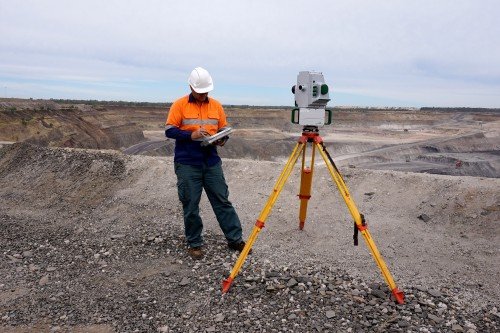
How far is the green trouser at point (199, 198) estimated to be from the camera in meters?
4.81

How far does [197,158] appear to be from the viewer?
15.7 ft

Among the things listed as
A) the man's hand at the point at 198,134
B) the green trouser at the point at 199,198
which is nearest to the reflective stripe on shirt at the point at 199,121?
the man's hand at the point at 198,134

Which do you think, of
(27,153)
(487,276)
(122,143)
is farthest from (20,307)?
(122,143)

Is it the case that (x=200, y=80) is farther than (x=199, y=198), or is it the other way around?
(x=199, y=198)

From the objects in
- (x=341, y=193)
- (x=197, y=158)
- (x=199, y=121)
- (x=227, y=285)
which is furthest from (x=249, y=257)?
(x=199, y=121)

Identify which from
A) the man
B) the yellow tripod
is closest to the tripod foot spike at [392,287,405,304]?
the yellow tripod

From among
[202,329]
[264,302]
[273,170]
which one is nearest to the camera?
[202,329]

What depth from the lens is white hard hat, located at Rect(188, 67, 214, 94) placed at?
4617 millimetres

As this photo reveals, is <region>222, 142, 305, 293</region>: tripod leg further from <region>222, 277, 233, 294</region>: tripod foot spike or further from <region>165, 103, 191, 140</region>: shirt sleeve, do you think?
<region>165, 103, 191, 140</region>: shirt sleeve

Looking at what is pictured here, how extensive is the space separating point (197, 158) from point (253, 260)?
4.41 ft

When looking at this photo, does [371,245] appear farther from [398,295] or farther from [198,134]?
[198,134]

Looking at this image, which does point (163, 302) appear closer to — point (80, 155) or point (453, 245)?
point (453, 245)

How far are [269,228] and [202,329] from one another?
2541mm

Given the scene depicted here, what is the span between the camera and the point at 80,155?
30.3 ft
